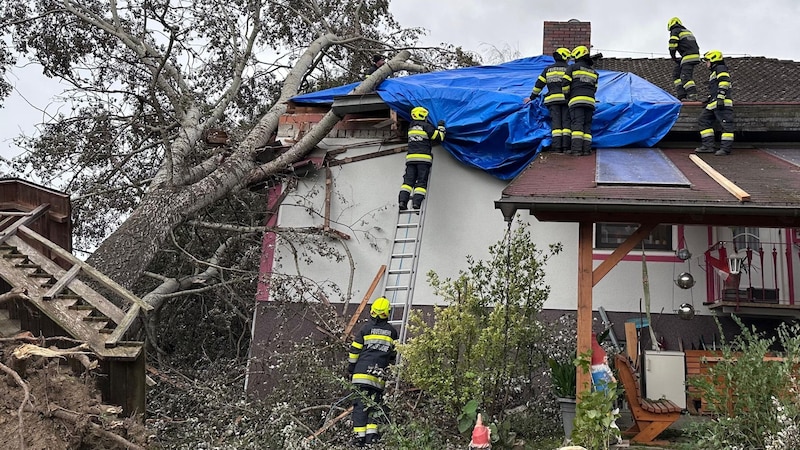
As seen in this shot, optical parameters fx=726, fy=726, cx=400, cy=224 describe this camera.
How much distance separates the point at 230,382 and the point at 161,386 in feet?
2.63

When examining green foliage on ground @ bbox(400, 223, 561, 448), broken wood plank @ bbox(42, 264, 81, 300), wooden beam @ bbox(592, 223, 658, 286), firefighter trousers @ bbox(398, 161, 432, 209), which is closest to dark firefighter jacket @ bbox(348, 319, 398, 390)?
green foliage on ground @ bbox(400, 223, 561, 448)

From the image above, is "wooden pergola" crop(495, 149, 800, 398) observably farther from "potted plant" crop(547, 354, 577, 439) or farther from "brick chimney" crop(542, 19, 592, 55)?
"brick chimney" crop(542, 19, 592, 55)

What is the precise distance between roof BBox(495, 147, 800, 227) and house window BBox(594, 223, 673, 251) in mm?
1974

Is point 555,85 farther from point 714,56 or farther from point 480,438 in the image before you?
point 480,438

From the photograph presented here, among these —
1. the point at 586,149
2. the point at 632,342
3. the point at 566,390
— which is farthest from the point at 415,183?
the point at 566,390

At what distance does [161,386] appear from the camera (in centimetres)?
838

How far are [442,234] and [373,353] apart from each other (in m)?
2.78

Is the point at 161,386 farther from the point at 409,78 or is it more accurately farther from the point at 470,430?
the point at 409,78

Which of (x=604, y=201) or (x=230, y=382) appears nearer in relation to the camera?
(x=604, y=201)

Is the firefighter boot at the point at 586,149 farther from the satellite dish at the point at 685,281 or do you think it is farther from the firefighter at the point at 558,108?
the satellite dish at the point at 685,281

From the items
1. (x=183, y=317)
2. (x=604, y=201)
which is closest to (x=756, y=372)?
(x=604, y=201)

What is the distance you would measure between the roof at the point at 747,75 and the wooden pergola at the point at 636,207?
3893 millimetres

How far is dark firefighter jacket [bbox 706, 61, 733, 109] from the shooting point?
28.3ft

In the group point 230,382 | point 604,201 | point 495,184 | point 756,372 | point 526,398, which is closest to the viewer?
point 756,372
